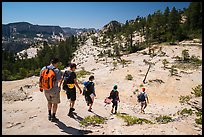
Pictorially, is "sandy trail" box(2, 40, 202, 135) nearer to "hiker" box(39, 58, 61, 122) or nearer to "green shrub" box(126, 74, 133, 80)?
"green shrub" box(126, 74, 133, 80)

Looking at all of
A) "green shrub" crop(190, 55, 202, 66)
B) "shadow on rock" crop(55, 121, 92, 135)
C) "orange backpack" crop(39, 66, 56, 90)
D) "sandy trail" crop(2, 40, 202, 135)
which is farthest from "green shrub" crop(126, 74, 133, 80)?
"orange backpack" crop(39, 66, 56, 90)

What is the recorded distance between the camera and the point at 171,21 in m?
67.6

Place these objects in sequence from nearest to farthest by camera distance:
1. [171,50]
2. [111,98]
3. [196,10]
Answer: [111,98], [171,50], [196,10]

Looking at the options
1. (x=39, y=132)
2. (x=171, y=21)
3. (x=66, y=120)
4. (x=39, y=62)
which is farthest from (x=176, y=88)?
(x=39, y=62)

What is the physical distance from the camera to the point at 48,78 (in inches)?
301

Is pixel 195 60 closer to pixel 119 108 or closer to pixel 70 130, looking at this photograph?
pixel 119 108

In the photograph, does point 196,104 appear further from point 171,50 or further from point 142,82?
point 171,50

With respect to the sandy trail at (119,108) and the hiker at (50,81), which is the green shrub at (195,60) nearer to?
the sandy trail at (119,108)

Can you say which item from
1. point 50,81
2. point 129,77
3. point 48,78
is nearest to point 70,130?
point 50,81

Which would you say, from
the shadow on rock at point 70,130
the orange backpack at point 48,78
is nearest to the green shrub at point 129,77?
the shadow on rock at point 70,130

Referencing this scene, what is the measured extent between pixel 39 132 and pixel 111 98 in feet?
17.3

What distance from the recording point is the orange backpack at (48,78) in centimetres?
764

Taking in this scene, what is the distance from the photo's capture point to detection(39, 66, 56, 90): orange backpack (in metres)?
7.64

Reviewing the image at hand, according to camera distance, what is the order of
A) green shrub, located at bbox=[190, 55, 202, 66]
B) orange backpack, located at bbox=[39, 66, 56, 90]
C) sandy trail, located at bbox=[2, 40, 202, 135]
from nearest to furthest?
sandy trail, located at bbox=[2, 40, 202, 135] → orange backpack, located at bbox=[39, 66, 56, 90] → green shrub, located at bbox=[190, 55, 202, 66]
